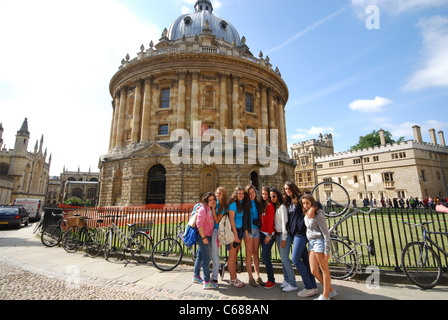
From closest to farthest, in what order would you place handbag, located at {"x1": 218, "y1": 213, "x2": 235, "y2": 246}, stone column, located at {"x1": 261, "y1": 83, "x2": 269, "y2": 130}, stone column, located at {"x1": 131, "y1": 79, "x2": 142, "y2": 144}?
1. handbag, located at {"x1": 218, "y1": 213, "x2": 235, "y2": 246}
2. stone column, located at {"x1": 131, "y1": 79, "x2": 142, "y2": 144}
3. stone column, located at {"x1": 261, "y1": 83, "x2": 269, "y2": 130}

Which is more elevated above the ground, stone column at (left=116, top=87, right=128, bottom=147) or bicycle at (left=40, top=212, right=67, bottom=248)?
stone column at (left=116, top=87, right=128, bottom=147)

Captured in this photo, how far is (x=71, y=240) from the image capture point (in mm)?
8227

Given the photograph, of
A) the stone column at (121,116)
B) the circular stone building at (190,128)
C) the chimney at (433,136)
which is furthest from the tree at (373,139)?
the stone column at (121,116)

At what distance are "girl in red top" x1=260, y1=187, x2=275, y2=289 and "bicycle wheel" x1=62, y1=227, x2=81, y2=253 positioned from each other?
707cm

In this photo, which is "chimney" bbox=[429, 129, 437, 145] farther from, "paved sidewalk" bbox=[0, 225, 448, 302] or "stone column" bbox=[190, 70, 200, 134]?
"paved sidewalk" bbox=[0, 225, 448, 302]

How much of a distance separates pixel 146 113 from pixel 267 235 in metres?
20.8

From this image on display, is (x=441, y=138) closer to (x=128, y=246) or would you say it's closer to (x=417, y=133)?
(x=417, y=133)

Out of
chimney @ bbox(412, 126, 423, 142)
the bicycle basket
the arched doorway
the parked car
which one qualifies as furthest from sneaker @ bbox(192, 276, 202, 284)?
chimney @ bbox(412, 126, 423, 142)

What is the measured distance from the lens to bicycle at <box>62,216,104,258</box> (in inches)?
305
